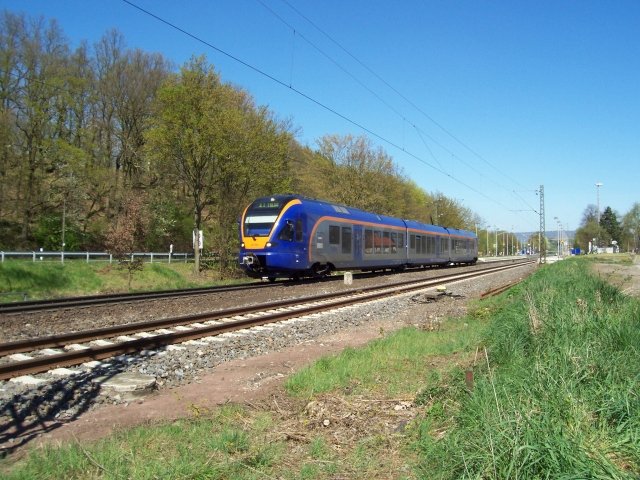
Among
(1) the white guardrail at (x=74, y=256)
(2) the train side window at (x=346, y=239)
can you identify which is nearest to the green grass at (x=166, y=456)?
(2) the train side window at (x=346, y=239)

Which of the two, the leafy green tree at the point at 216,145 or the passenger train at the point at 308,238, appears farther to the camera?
the leafy green tree at the point at 216,145

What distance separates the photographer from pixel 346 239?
26.0 metres

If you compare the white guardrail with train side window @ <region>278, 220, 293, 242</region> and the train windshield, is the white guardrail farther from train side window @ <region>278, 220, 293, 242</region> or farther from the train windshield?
train side window @ <region>278, 220, 293, 242</region>

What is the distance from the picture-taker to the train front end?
21500 mm

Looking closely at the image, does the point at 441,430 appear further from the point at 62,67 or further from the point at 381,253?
the point at 62,67

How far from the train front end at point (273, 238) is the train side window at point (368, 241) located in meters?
6.64

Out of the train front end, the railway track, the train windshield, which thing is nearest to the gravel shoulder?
the railway track

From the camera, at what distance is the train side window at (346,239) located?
25.7m

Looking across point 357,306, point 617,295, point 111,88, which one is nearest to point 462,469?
point 617,295

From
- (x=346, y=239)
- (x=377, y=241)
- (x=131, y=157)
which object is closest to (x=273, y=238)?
(x=346, y=239)

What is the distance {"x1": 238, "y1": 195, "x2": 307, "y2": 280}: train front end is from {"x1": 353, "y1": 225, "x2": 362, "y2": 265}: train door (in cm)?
511

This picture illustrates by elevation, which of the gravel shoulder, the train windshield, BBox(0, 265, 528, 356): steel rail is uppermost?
the train windshield

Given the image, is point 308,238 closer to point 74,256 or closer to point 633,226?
point 74,256

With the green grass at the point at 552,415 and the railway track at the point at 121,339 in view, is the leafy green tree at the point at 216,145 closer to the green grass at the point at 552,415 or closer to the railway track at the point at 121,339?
the railway track at the point at 121,339
